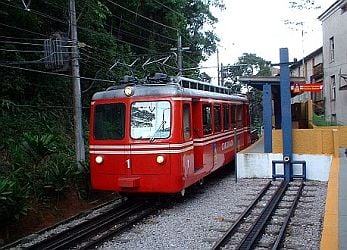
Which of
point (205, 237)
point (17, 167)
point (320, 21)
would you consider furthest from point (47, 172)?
point (320, 21)

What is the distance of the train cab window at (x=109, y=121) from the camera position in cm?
1098

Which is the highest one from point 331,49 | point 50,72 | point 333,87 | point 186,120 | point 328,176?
point 331,49

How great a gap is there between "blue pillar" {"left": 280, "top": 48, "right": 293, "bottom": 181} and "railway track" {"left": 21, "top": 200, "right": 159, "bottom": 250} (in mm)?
5032

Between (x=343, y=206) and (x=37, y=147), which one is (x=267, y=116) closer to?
(x=37, y=147)

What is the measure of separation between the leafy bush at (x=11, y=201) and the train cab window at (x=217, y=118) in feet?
20.7

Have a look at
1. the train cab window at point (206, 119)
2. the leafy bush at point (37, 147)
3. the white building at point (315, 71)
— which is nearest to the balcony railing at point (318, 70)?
the white building at point (315, 71)

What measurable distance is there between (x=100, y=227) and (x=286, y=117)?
305 inches

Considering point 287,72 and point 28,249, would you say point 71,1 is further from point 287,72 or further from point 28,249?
point 28,249

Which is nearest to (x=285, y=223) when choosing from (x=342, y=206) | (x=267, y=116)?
(x=342, y=206)

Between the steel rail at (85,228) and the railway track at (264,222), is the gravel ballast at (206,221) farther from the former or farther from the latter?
the steel rail at (85,228)

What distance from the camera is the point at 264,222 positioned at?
30.4 ft

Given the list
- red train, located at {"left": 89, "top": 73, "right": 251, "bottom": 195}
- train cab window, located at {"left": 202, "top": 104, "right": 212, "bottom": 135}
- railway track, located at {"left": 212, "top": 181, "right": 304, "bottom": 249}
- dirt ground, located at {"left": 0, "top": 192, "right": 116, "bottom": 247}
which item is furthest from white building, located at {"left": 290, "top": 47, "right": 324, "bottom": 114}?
dirt ground, located at {"left": 0, "top": 192, "right": 116, "bottom": 247}

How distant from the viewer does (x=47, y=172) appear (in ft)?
37.1

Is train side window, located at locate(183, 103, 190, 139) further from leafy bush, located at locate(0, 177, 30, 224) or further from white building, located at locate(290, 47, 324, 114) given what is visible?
white building, located at locate(290, 47, 324, 114)
